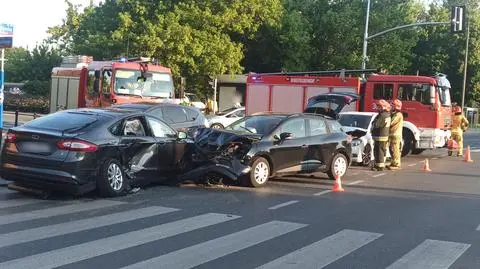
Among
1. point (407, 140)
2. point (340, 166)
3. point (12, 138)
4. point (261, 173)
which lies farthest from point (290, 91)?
point (12, 138)

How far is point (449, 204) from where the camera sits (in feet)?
34.2

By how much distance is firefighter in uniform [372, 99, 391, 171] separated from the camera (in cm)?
1576

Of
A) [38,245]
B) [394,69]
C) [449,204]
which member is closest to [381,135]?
[449,204]

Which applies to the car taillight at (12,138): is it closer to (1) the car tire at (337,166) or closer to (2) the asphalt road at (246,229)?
(2) the asphalt road at (246,229)

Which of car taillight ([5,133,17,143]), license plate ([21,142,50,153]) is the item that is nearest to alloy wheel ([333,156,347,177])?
license plate ([21,142,50,153])

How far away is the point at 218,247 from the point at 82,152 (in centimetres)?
363

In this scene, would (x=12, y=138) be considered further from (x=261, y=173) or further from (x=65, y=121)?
(x=261, y=173)

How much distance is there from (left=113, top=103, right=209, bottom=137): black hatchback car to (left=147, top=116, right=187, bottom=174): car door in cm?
304

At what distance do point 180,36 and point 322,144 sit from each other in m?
20.9

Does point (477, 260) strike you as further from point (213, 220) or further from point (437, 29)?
point (437, 29)

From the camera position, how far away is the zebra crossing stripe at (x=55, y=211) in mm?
8086

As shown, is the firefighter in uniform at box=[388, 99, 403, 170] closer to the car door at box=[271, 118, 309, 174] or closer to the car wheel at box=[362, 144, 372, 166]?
the car wheel at box=[362, 144, 372, 166]

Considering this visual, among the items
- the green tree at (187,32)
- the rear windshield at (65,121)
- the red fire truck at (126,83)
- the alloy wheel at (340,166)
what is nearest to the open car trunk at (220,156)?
the rear windshield at (65,121)

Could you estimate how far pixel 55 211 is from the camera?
8703 mm
